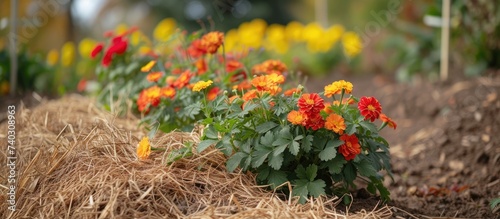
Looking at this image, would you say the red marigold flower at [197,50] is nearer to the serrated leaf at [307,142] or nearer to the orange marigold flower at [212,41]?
the orange marigold flower at [212,41]

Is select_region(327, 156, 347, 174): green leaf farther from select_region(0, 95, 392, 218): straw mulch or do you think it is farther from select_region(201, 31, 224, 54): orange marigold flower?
select_region(201, 31, 224, 54): orange marigold flower

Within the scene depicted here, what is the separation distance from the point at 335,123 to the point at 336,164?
157mm

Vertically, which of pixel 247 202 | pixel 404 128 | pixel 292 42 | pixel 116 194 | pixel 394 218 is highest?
pixel 292 42

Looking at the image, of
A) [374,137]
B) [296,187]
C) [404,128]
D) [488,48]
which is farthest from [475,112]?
[296,187]

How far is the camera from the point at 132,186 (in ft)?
7.16

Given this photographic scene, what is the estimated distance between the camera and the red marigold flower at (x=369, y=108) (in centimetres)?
223

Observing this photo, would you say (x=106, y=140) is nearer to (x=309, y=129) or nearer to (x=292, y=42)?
(x=309, y=129)

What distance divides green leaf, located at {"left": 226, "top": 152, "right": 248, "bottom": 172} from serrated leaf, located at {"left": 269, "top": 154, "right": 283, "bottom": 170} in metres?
0.12

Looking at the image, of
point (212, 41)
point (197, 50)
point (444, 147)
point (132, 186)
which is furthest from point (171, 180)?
point (444, 147)

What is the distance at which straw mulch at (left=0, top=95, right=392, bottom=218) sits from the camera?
213 cm

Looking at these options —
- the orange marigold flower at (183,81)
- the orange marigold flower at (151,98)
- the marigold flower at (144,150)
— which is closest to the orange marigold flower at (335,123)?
the marigold flower at (144,150)

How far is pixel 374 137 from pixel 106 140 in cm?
105

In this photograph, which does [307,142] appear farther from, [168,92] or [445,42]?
[445,42]

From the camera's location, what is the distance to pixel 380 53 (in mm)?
6637
